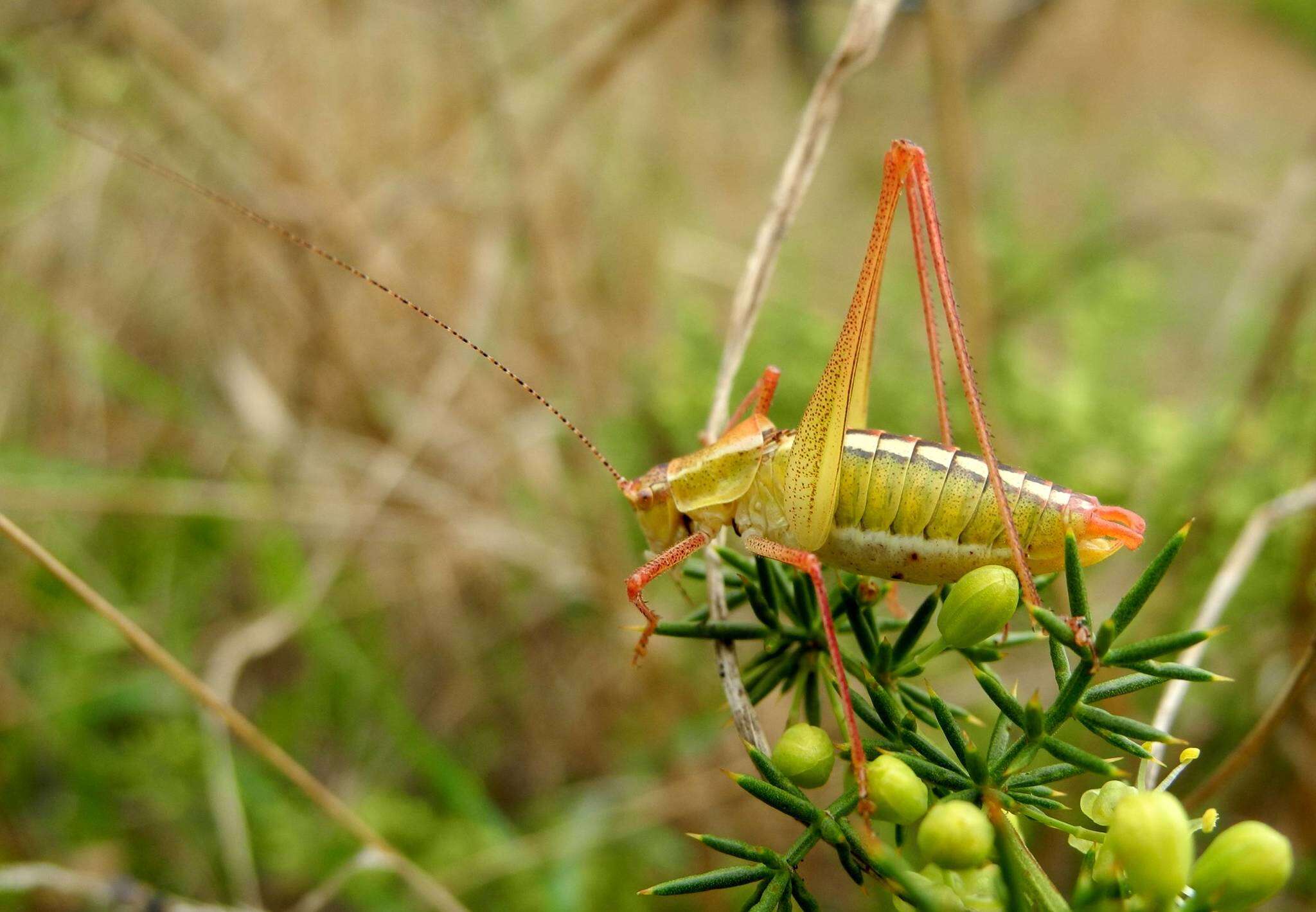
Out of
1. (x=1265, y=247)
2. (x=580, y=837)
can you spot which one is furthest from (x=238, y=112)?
(x=1265, y=247)

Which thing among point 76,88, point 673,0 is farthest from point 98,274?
point 673,0

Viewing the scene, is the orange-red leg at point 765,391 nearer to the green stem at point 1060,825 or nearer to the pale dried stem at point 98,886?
the green stem at point 1060,825

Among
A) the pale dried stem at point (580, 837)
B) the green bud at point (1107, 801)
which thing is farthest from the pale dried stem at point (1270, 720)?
the pale dried stem at point (580, 837)

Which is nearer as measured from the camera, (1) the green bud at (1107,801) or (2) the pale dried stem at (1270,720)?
(1) the green bud at (1107,801)

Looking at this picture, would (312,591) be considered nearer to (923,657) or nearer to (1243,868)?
(923,657)

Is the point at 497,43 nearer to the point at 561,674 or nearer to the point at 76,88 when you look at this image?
the point at 76,88

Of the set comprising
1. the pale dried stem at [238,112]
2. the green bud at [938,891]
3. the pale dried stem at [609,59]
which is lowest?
the green bud at [938,891]
